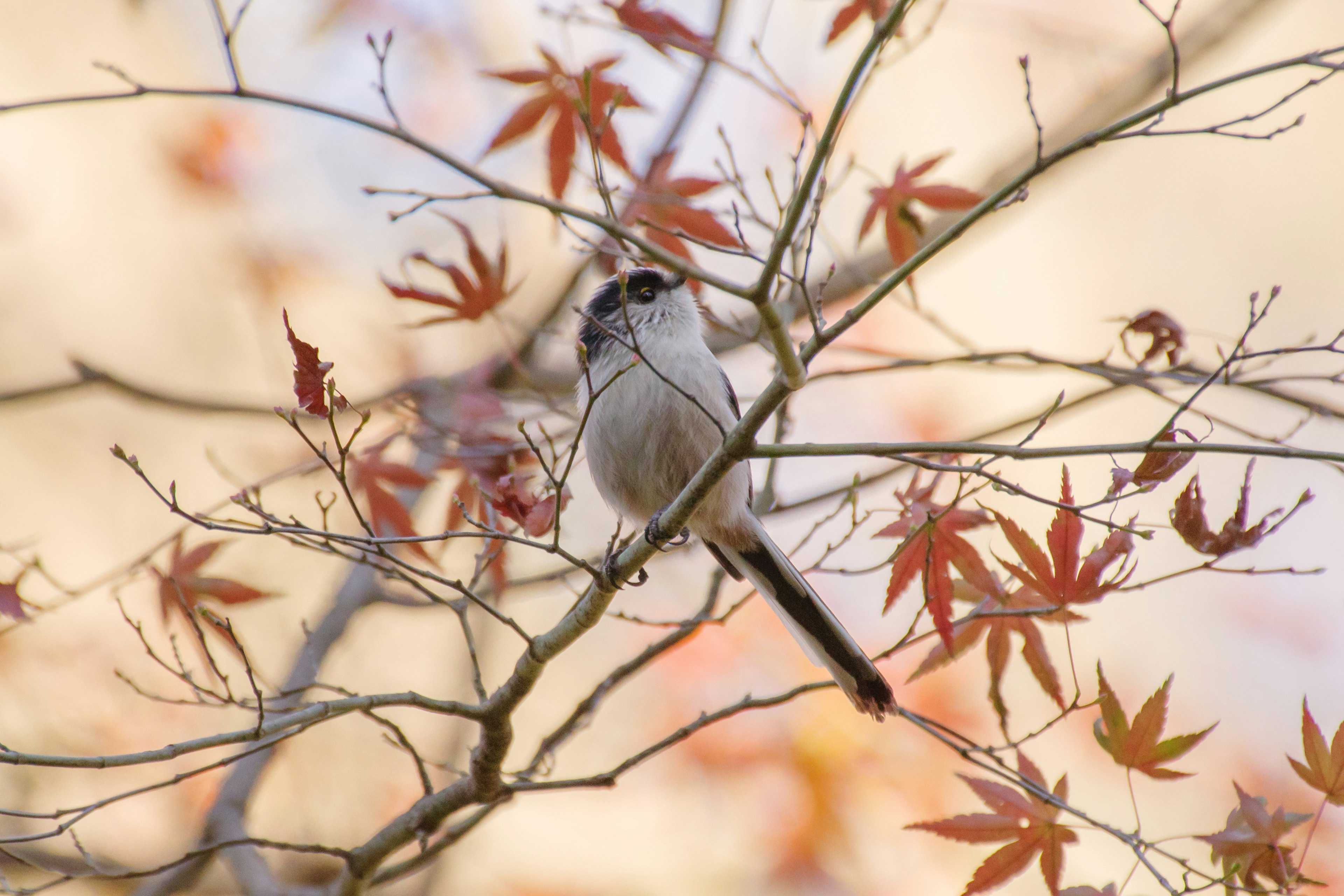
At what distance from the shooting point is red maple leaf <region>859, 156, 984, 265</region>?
3244 mm

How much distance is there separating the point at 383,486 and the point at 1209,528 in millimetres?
2653

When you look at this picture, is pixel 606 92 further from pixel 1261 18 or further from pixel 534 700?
pixel 534 700

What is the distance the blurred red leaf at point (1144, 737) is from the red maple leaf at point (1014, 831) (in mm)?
→ 244

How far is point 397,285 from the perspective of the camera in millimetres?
3102

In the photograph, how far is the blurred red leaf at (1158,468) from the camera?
2186 mm

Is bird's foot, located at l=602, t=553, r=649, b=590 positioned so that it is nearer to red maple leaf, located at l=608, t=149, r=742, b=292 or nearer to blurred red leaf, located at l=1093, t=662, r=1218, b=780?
red maple leaf, located at l=608, t=149, r=742, b=292

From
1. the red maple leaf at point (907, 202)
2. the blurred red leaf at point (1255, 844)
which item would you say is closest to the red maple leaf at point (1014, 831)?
the blurred red leaf at point (1255, 844)

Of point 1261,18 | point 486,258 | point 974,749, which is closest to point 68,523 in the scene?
point 486,258

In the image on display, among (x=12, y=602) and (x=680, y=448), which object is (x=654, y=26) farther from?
(x=12, y=602)

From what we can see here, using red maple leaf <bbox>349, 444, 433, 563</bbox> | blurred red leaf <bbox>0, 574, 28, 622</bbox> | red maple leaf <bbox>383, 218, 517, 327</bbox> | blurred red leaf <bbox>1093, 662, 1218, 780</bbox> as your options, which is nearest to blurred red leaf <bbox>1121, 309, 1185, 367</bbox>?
blurred red leaf <bbox>1093, 662, 1218, 780</bbox>

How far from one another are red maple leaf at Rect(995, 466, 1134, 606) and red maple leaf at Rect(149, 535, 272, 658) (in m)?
2.22

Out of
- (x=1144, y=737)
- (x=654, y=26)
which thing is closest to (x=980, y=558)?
(x=1144, y=737)

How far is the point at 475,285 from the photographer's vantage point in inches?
134

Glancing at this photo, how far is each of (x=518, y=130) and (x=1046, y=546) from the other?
224cm
